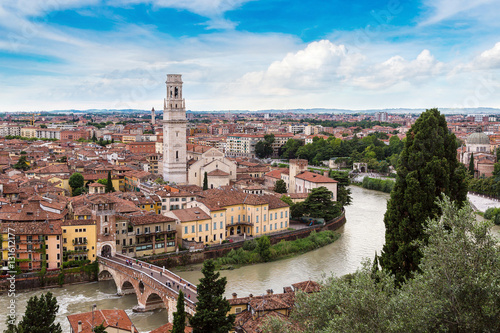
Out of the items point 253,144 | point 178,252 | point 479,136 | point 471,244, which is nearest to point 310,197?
point 178,252

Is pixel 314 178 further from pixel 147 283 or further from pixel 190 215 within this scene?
pixel 147 283

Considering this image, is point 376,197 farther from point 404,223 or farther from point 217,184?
point 404,223

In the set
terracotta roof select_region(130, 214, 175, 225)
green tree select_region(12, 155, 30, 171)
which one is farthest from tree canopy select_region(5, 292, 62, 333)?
green tree select_region(12, 155, 30, 171)

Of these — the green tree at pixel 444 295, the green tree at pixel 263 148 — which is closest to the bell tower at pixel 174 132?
the green tree at pixel 263 148

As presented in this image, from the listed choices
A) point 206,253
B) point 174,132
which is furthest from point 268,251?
point 174,132

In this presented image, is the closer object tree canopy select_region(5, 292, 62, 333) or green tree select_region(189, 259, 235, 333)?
tree canopy select_region(5, 292, 62, 333)

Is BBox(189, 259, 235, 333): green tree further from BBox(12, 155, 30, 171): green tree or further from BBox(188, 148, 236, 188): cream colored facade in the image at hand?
BBox(12, 155, 30, 171): green tree
